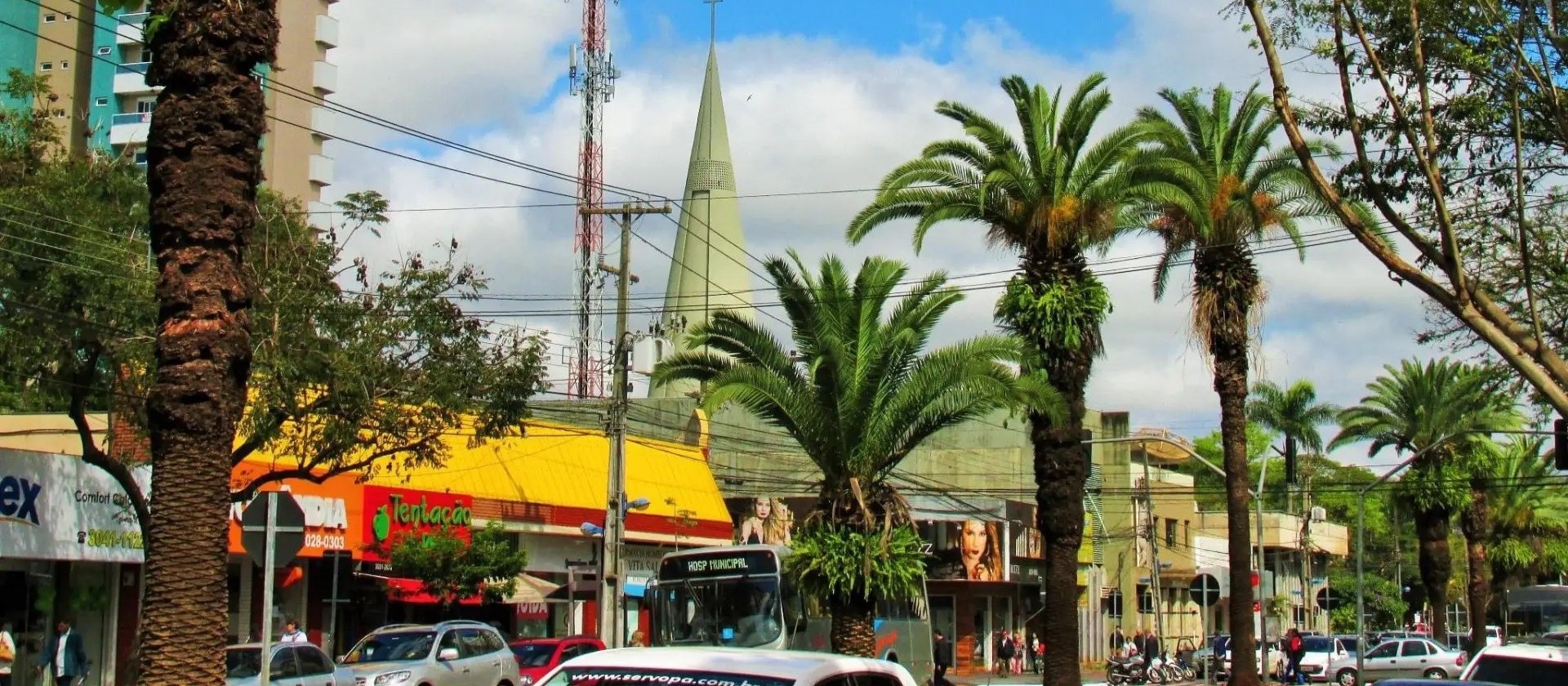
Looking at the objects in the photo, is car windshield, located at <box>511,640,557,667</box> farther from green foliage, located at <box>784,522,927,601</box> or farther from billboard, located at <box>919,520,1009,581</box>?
billboard, located at <box>919,520,1009,581</box>

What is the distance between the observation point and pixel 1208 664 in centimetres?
4847

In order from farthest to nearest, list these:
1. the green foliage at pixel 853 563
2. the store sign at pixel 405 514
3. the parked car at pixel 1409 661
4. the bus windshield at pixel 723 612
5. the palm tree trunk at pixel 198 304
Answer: the parked car at pixel 1409 661
the store sign at pixel 405 514
the bus windshield at pixel 723 612
the green foliage at pixel 853 563
the palm tree trunk at pixel 198 304

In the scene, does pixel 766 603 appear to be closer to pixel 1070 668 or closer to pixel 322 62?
pixel 1070 668

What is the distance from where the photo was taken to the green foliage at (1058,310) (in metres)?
28.4

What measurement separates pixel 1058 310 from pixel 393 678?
12.4 meters

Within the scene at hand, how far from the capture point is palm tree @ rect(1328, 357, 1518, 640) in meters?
51.5

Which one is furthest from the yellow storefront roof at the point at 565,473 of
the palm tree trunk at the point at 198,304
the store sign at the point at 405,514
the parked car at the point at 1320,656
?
the palm tree trunk at the point at 198,304

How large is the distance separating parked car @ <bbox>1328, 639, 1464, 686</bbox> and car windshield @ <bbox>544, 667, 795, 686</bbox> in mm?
40079

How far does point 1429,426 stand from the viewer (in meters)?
51.7

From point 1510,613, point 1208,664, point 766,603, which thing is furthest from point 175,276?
point 1510,613

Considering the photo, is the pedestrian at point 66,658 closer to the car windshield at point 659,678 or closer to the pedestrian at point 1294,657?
the car windshield at point 659,678

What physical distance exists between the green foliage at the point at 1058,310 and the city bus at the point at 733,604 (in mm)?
5844

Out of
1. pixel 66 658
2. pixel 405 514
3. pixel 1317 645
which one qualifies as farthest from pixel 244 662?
pixel 1317 645

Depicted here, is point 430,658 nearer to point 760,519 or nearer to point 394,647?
point 394,647
